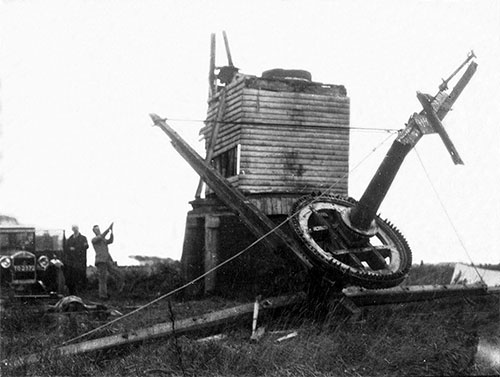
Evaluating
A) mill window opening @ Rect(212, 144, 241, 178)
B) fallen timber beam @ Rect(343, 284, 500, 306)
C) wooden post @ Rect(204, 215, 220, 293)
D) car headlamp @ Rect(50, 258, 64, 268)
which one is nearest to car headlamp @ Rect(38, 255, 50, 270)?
car headlamp @ Rect(50, 258, 64, 268)

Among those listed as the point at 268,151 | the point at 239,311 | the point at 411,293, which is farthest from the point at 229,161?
the point at 239,311

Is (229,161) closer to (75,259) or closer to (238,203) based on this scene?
(238,203)

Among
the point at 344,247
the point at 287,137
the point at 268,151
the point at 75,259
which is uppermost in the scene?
the point at 287,137

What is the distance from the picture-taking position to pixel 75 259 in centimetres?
1739

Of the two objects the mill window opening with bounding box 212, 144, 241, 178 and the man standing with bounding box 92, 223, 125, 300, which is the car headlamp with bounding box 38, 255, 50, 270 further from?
the mill window opening with bounding box 212, 144, 241, 178

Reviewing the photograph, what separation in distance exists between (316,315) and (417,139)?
11.2 ft

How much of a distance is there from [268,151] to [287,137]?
0.69 meters

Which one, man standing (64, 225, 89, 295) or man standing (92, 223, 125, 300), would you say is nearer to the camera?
man standing (92, 223, 125, 300)

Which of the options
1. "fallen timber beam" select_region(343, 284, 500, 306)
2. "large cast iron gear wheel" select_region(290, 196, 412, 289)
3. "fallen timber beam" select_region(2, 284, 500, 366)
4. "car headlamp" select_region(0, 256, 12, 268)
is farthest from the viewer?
"car headlamp" select_region(0, 256, 12, 268)

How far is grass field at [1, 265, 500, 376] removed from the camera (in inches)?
298

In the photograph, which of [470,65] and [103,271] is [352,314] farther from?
[103,271]

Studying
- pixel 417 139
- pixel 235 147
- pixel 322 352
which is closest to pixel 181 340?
pixel 322 352

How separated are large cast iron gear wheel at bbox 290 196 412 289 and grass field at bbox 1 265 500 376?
75cm

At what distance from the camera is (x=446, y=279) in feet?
57.8
